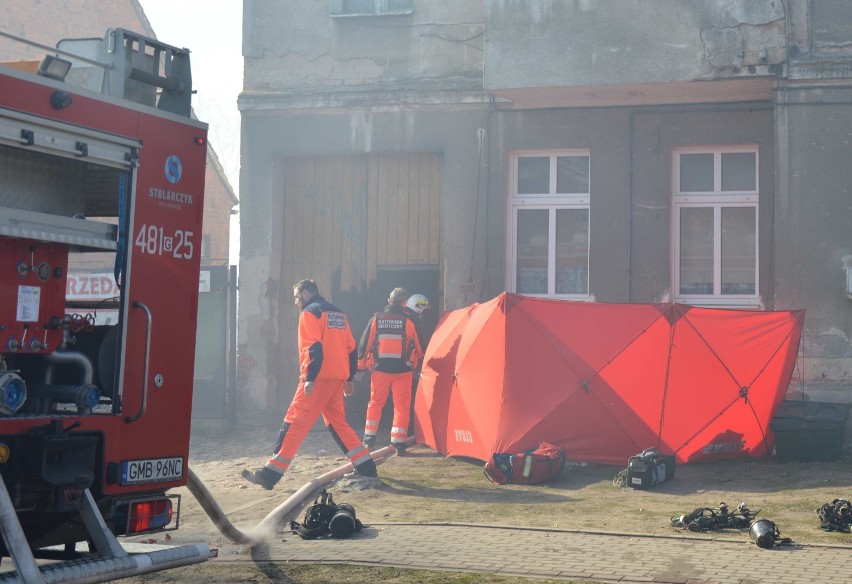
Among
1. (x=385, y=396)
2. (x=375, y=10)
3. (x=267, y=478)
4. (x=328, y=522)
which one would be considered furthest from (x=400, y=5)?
(x=328, y=522)

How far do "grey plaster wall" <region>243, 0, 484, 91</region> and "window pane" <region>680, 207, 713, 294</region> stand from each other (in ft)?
11.2

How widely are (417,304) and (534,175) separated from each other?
2455 mm

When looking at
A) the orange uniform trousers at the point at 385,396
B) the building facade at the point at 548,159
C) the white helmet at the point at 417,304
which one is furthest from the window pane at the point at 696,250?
the orange uniform trousers at the point at 385,396

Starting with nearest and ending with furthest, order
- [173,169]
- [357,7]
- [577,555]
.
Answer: [173,169]
[577,555]
[357,7]

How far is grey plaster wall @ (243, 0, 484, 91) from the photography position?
15898 millimetres

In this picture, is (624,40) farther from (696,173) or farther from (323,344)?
(323,344)

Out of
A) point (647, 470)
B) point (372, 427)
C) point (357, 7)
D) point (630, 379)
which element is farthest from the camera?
point (357, 7)

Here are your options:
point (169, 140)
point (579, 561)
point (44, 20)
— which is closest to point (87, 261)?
point (169, 140)

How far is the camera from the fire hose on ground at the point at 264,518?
7699 mm

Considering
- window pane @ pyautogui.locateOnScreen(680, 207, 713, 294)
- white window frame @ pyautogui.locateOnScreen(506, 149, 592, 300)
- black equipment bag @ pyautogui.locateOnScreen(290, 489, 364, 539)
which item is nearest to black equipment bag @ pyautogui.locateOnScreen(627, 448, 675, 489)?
black equipment bag @ pyautogui.locateOnScreen(290, 489, 364, 539)

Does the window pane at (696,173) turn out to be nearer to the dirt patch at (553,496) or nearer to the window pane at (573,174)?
the window pane at (573,174)

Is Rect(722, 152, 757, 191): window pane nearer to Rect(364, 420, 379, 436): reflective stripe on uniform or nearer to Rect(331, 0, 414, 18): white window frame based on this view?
Rect(331, 0, 414, 18): white window frame

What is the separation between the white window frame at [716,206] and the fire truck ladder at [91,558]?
1029cm

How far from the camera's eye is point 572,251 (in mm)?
15688
